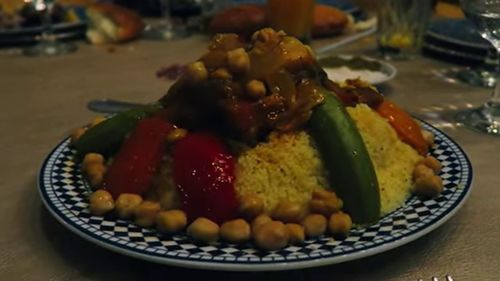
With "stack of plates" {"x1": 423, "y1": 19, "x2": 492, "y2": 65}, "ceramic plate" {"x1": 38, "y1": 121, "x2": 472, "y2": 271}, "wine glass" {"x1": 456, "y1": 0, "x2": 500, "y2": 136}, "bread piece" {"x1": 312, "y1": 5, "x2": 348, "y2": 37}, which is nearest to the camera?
"ceramic plate" {"x1": 38, "y1": 121, "x2": 472, "y2": 271}

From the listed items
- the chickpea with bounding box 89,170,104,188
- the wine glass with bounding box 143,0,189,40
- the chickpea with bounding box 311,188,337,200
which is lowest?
the wine glass with bounding box 143,0,189,40

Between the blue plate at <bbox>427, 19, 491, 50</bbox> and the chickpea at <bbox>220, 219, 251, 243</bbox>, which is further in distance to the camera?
the blue plate at <bbox>427, 19, 491, 50</bbox>

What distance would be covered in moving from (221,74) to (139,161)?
127 mm

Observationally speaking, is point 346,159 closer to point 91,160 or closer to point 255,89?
point 255,89

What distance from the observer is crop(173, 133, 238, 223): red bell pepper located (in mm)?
676

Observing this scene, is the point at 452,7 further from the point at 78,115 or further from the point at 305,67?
the point at 305,67

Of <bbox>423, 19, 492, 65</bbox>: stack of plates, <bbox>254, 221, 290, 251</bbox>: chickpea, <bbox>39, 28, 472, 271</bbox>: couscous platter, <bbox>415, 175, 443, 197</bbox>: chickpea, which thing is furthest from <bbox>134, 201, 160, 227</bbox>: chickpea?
<bbox>423, 19, 492, 65</bbox>: stack of plates

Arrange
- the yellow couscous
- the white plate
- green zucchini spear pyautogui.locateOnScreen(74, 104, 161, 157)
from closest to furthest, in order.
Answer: the yellow couscous, green zucchini spear pyautogui.locateOnScreen(74, 104, 161, 157), the white plate

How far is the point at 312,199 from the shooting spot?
2.26 ft

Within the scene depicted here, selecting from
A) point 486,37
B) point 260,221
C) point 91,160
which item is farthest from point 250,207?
point 486,37

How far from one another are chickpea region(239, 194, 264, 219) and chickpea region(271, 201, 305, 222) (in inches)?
0.6

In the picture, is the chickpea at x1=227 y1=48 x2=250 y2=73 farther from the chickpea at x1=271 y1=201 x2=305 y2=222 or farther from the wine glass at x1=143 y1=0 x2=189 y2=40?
the wine glass at x1=143 y1=0 x2=189 y2=40

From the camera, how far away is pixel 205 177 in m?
0.68

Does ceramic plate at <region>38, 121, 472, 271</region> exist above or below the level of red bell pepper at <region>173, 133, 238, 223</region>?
below
